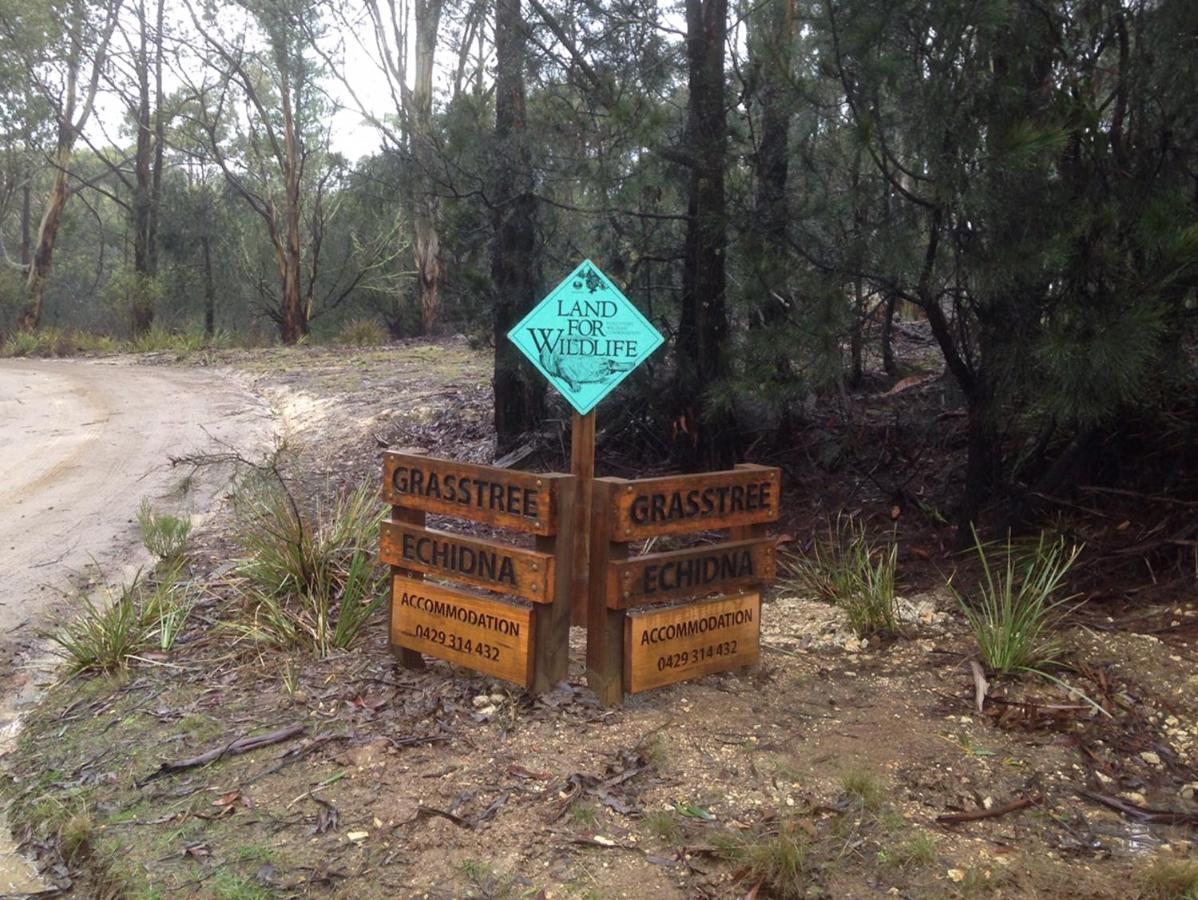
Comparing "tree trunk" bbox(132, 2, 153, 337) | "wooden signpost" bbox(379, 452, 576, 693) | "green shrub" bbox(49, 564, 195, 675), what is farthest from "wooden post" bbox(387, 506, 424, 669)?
"tree trunk" bbox(132, 2, 153, 337)

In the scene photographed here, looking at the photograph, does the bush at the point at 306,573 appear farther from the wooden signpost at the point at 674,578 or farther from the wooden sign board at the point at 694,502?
the wooden sign board at the point at 694,502

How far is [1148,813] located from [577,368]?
284cm

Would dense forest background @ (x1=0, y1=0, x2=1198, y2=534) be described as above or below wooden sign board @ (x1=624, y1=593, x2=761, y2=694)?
above

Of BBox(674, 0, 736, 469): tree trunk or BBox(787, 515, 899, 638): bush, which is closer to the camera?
BBox(787, 515, 899, 638): bush

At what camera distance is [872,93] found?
572 cm

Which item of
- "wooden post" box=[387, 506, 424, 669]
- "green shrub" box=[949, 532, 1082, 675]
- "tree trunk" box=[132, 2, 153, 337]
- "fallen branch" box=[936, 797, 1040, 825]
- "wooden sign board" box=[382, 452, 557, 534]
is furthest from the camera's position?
"tree trunk" box=[132, 2, 153, 337]

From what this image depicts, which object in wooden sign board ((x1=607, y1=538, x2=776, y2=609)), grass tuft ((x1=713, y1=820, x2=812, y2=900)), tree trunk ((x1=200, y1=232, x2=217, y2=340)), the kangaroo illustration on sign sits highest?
tree trunk ((x1=200, y1=232, x2=217, y2=340))

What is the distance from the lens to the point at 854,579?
19.9ft

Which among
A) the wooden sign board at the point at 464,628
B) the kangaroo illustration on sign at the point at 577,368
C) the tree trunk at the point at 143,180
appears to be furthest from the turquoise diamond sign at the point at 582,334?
the tree trunk at the point at 143,180

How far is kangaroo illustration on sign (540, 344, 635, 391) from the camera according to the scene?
511 cm

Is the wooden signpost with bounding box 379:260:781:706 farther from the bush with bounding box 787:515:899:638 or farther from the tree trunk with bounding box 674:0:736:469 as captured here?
the tree trunk with bounding box 674:0:736:469

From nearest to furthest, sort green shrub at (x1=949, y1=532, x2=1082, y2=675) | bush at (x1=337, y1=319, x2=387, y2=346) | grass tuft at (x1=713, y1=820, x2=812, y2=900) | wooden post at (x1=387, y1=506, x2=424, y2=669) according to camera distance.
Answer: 1. grass tuft at (x1=713, y1=820, x2=812, y2=900)
2. green shrub at (x1=949, y1=532, x2=1082, y2=675)
3. wooden post at (x1=387, y1=506, x2=424, y2=669)
4. bush at (x1=337, y1=319, x2=387, y2=346)

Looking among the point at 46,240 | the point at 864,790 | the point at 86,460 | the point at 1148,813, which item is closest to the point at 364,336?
the point at 46,240

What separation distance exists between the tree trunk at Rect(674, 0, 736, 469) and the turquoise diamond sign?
213 centimetres
